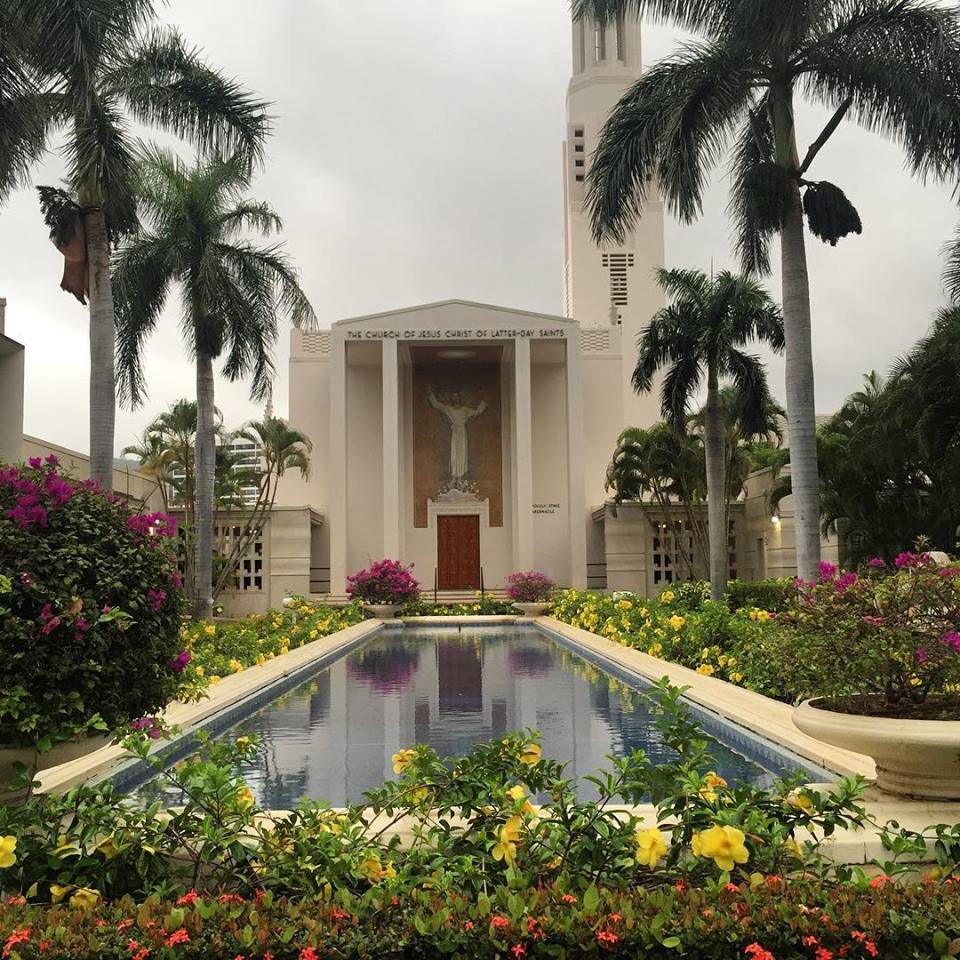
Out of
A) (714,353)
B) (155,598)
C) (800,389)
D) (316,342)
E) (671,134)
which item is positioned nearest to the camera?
(155,598)

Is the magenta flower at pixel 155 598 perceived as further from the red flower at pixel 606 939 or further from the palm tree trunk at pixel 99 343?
the palm tree trunk at pixel 99 343

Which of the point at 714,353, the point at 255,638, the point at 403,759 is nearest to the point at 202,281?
the point at 255,638

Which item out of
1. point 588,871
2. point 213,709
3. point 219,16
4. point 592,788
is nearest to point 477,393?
point 219,16

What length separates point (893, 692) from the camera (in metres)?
4.22

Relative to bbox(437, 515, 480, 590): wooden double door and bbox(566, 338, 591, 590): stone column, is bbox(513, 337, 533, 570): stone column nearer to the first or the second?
bbox(566, 338, 591, 590): stone column

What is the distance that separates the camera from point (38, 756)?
3.33 m

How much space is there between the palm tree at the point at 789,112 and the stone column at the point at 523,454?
14.4 metres

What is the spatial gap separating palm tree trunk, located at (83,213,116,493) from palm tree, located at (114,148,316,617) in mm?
3783

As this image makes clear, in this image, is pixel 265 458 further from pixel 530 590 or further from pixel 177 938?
pixel 177 938

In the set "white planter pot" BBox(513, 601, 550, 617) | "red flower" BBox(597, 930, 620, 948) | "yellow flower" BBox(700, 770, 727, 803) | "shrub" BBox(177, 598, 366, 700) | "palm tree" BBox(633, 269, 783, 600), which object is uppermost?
"palm tree" BBox(633, 269, 783, 600)

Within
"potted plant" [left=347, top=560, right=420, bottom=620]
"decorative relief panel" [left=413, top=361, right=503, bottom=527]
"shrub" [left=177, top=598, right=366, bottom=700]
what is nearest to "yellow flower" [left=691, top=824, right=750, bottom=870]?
"shrub" [left=177, top=598, right=366, bottom=700]

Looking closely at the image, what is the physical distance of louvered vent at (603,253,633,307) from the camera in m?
38.4

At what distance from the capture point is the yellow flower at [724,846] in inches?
106

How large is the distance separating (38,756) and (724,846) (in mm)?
2372
